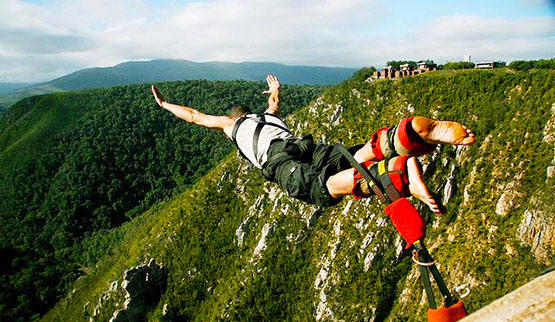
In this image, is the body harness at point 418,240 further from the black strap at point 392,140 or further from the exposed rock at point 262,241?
the exposed rock at point 262,241

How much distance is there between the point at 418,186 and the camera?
383 cm

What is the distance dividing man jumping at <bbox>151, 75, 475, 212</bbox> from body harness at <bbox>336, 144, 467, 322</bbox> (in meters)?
0.11

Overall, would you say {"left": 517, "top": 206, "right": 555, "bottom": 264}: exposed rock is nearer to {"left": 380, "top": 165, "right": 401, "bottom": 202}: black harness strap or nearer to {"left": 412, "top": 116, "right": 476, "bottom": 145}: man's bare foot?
{"left": 412, "top": 116, "right": 476, "bottom": 145}: man's bare foot

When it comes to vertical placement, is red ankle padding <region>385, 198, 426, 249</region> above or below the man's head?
below

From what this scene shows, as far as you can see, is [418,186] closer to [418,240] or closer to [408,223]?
[408,223]

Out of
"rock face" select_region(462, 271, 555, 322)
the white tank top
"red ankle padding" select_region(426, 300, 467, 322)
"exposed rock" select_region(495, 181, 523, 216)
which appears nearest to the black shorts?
the white tank top

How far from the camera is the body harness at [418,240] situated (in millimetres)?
3248

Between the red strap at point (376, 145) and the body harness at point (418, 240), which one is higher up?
the red strap at point (376, 145)

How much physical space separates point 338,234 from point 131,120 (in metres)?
138

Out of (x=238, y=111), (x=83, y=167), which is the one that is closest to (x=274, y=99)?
(x=238, y=111)

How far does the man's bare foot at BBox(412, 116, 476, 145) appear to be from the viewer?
4.07 meters

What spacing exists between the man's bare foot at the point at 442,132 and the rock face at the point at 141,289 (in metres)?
84.1

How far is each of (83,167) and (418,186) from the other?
166m

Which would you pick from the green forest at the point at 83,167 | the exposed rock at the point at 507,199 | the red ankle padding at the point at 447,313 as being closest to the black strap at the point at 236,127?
the red ankle padding at the point at 447,313
